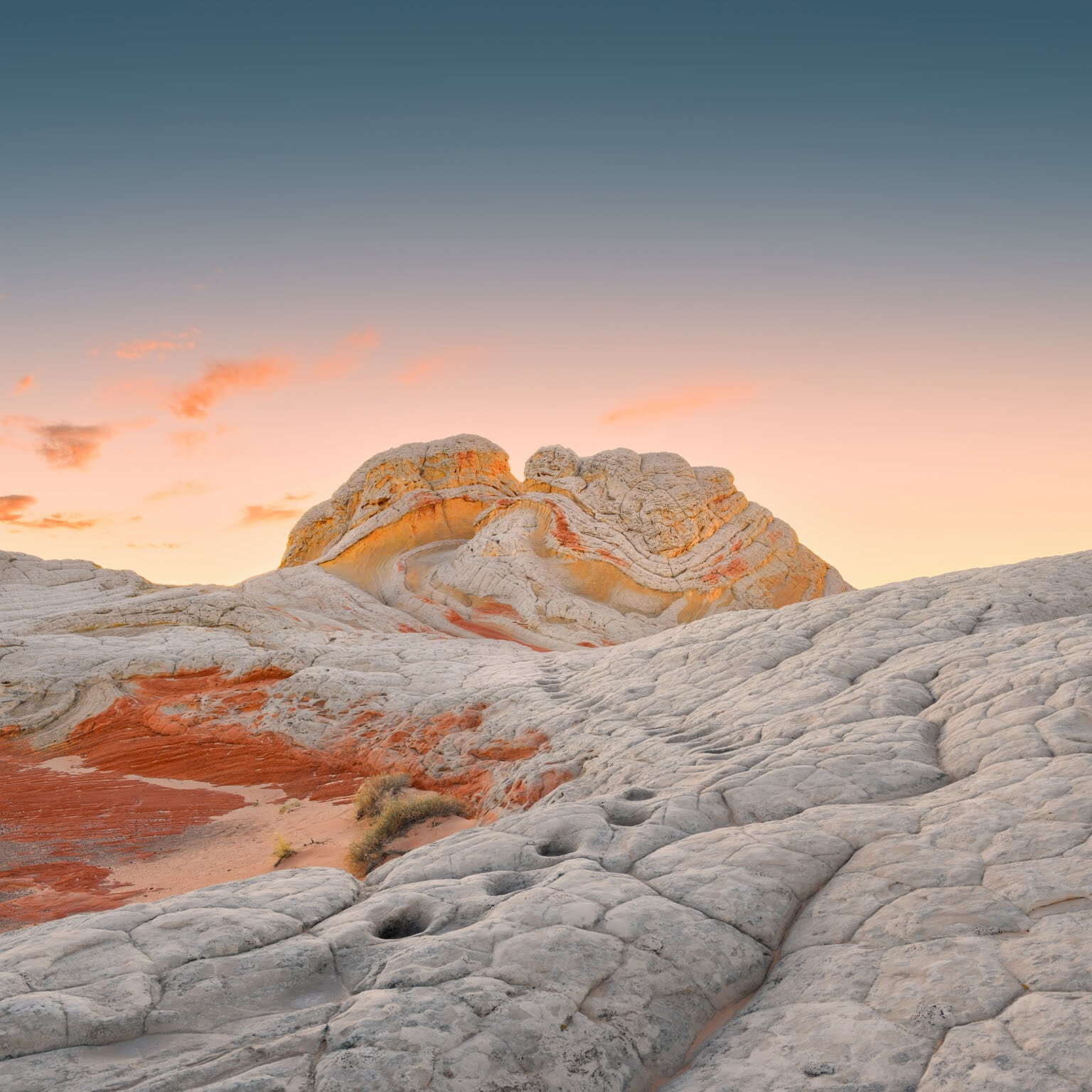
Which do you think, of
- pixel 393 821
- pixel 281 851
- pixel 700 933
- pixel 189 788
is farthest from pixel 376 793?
pixel 700 933

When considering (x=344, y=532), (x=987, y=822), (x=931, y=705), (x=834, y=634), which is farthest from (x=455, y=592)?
(x=987, y=822)

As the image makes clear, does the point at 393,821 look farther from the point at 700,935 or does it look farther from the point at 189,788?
the point at 700,935

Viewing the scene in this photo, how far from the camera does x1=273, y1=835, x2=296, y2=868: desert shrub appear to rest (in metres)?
12.2

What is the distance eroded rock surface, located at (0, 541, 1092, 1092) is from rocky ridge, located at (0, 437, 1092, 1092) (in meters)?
0.02

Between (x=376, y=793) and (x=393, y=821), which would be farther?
(x=376, y=793)

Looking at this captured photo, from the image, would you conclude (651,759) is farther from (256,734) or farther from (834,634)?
(256,734)

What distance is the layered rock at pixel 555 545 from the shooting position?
38312mm

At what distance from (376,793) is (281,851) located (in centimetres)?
233

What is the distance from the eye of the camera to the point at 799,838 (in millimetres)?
6379

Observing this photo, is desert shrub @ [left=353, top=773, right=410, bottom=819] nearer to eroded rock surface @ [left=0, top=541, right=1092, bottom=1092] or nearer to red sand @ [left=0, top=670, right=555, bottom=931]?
red sand @ [left=0, top=670, right=555, bottom=931]

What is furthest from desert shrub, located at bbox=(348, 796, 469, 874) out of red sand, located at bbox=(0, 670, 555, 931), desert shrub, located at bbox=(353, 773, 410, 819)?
desert shrub, located at bbox=(353, 773, 410, 819)

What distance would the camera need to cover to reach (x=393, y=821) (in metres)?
12.5

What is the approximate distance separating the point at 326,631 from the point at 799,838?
24506mm

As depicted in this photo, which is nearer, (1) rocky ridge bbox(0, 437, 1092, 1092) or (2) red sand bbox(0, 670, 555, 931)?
(1) rocky ridge bbox(0, 437, 1092, 1092)
